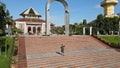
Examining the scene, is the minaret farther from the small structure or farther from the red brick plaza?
the red brick plaza

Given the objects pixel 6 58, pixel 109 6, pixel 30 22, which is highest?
pixel 109 6

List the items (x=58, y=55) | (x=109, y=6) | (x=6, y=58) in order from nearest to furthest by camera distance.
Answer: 1. (x=6, y=58)
2. (x=58, y=55)
3. (x=109, y=6)

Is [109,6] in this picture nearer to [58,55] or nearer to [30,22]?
[30,22]

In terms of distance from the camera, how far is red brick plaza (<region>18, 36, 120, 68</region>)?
16987 millimetres

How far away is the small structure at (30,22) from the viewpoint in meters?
50.3

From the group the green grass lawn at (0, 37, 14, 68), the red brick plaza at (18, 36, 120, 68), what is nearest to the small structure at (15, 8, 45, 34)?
the red brick plaza at (18, 36, 120, 68)

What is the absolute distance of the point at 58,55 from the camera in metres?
19.9

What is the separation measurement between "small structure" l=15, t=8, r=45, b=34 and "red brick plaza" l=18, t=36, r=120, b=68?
23.1 metres

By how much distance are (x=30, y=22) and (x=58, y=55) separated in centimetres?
3198

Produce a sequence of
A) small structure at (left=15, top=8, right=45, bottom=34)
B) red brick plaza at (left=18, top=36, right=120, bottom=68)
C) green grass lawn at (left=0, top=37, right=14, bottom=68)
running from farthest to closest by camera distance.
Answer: small structure at (left=15, top=8, right=45, bottom=34) < red brick plaza at (left=18, top=36, right=120, bottom=68) < green grass lawn at (left=0, top=37, right=14, bottom=68)

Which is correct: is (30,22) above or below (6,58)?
above

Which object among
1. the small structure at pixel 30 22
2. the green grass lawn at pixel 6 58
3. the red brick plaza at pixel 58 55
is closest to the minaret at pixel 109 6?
the small structure at pixel 30 22

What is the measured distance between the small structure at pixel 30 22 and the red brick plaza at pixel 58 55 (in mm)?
23136

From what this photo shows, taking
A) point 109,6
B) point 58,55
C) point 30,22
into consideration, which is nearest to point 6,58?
point 58,55
